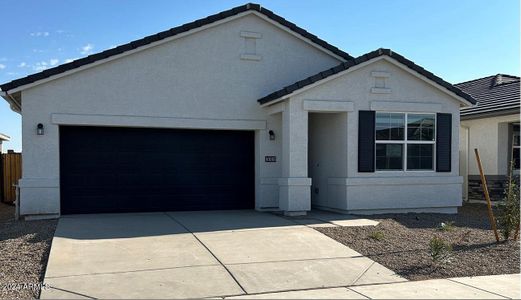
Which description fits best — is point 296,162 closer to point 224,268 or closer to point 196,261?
point 196,261

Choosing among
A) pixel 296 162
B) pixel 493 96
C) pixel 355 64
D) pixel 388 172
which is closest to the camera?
pixel 296 162

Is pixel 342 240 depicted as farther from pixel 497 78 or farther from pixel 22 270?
pixel 497 78

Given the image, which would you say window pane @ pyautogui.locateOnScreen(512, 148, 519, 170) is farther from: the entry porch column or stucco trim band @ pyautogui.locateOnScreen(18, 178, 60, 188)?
stucco trim band @ pyautogui.locateOnScreen(18, 178, 60, 188)

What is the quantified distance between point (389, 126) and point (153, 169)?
634 cm

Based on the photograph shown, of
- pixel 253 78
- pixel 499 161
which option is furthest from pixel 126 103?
pixel 499 161

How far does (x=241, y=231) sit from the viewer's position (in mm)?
9930

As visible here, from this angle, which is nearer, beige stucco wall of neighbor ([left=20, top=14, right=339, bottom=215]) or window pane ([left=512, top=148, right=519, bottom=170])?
beige stucco wall of neighbor ([left=20, top=14, right=339, bottom=215])

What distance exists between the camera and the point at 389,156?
41.4ft

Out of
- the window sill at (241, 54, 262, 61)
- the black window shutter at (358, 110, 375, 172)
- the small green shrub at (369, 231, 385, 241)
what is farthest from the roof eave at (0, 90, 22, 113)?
the small green shrub at (369, 231, 385, 241)

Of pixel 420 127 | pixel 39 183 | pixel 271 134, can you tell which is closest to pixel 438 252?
pixel 420 127

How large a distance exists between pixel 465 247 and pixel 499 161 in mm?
8250

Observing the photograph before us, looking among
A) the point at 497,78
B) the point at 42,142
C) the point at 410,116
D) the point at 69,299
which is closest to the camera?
the point at 69,299

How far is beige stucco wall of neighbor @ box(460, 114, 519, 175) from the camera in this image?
15.8 metres

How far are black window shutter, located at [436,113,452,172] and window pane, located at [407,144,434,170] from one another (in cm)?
19
